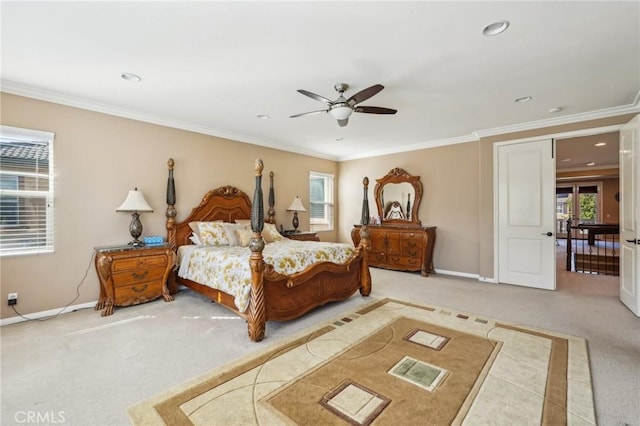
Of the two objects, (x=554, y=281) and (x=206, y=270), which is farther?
(x=554, y=281)

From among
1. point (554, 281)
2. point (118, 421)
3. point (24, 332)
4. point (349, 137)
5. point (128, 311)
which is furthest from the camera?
point (349, 137)

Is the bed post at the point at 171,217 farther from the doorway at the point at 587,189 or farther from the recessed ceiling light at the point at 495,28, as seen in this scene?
the doorway at the point at 587,189

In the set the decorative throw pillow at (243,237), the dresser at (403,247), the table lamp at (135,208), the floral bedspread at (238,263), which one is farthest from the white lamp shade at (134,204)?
the dresser at (403,247)

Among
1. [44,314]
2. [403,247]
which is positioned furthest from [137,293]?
[403,247]

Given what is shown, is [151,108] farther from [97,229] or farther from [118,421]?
[118,421]

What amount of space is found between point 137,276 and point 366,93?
3.55 m

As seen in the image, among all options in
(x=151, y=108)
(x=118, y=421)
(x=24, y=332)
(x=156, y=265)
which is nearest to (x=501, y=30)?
(x=118, y=421)

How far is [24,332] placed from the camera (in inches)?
116

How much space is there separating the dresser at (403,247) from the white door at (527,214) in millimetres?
1169

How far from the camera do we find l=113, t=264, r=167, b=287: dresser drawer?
358cm

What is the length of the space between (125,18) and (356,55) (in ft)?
5.89

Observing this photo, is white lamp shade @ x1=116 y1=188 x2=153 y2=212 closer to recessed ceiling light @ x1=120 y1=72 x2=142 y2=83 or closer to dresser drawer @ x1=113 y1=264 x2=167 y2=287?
dresser drawer @ x1=113 y1=264 x2=167 y2=287

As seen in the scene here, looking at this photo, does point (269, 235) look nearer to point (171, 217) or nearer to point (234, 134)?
point (171, 217)

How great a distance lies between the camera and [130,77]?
302cm
